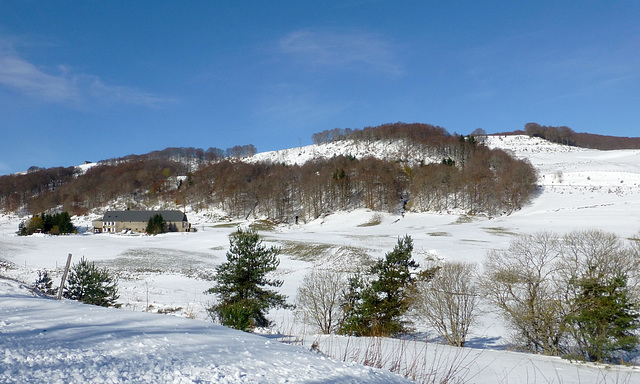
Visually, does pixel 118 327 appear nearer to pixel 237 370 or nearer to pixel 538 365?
pixel 237 370

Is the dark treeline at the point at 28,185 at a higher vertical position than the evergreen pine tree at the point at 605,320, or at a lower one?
higher

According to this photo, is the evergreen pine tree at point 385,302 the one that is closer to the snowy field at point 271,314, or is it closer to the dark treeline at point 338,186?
the snowy field at point 271,314

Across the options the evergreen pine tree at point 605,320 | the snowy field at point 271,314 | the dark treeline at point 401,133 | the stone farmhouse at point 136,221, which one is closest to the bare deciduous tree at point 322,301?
the snowy field at point 271,314

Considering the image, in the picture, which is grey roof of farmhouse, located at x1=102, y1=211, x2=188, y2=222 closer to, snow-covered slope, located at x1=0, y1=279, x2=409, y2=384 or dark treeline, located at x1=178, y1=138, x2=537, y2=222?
dark treeline, located at x1=178, y1=138, x2=537, y2=222

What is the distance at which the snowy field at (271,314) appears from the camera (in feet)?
12.3

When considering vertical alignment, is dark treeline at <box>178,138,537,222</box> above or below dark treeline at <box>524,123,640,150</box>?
below

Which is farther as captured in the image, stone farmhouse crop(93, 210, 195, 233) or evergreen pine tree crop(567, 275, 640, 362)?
stone farmhouse crop(93, 210, 195, 233)

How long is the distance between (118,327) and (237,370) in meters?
2.58

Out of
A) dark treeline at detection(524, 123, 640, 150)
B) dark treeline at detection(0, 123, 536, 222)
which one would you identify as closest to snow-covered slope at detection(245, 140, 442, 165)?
dark treeline at detection(0, 123, 536, 222)

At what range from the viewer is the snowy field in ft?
12.3

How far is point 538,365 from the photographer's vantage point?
1082 centimetres

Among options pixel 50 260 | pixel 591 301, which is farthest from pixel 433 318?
pixel 50 260

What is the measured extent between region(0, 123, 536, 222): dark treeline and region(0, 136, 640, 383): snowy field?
7.71m

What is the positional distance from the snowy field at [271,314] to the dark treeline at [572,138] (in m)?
33.5
